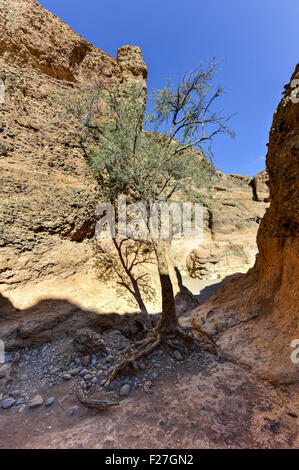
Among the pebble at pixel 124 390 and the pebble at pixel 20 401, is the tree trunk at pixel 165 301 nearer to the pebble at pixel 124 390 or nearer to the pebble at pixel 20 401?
the pebble at pixel 124 390

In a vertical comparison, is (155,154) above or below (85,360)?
above

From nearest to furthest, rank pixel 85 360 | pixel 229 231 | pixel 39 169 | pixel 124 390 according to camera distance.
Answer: pixel 124 390 < pixel 85 360 < pixel 39 169 < pixel 229 231

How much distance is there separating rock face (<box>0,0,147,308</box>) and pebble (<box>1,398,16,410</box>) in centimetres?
208

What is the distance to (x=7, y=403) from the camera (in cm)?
326

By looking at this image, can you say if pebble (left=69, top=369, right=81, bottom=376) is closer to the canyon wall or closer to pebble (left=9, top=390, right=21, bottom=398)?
pebble (left=9, top=390, right=21, bottom=398)

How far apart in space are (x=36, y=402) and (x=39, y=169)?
248 inches

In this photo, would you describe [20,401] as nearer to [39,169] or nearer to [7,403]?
[7,403]

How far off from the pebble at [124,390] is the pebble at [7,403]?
6.29 ft

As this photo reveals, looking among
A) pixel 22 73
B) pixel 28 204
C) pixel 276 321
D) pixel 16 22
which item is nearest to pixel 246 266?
Result: pixel 276 321

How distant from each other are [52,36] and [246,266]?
22.8 m

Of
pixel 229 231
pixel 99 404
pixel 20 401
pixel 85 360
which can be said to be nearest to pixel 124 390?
pixel 99 404

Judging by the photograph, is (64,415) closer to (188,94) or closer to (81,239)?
(81,239)

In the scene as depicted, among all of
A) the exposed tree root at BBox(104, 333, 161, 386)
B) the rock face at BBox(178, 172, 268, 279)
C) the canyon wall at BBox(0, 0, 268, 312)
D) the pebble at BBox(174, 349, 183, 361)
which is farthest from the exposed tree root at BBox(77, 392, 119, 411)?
the rock face at BBox(178, 172, 268, 279)

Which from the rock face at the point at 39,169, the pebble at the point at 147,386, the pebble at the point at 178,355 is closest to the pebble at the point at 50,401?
the pebble at the point at 147,386
